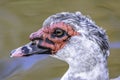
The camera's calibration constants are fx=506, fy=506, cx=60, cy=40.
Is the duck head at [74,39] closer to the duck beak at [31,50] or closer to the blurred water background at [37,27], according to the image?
the duck beak at [31,50]

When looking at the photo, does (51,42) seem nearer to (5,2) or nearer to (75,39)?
(75,39)

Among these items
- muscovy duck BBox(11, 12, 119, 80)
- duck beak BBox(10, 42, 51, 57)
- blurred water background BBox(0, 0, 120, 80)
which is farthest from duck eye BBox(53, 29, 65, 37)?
blurred water background BBox(0, 0, 120, 80)

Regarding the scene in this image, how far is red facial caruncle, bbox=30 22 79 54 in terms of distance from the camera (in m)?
3.56

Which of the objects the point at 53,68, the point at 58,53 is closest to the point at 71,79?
the point at 58,53

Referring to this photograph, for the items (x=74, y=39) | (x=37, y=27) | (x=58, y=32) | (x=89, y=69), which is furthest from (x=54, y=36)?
(x=37, y=27)

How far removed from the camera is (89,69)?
11.8ft

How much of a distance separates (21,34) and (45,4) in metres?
0.82

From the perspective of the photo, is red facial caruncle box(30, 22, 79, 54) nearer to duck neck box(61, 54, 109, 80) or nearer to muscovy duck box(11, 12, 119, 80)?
muscovy duck box(11, 12, 119, 80)

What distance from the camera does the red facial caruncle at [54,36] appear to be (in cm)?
356

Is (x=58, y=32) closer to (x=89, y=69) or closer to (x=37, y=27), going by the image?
(x=89, y=69)

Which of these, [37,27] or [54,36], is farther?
[37,27]

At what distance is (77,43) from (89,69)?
0.68ft

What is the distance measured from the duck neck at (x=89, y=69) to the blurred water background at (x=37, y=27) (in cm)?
144

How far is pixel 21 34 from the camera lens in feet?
18.9
